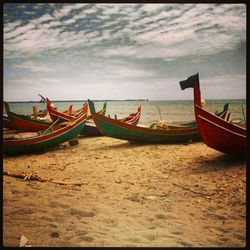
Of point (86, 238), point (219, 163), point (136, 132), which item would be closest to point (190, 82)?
point (219, 163)

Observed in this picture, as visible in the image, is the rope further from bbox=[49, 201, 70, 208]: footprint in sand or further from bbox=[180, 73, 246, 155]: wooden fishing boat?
bbox=[180, 73, 246, 155]: wooden fishing boat

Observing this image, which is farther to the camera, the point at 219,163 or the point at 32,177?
the point at 219,163

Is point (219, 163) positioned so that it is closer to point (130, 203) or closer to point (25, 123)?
point (130, 203)

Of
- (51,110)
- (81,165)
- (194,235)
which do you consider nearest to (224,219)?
(194,235)

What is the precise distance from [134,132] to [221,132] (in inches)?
96.5

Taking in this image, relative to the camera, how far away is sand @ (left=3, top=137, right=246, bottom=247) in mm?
2408

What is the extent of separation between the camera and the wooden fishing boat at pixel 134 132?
6125mm

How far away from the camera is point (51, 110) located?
25.3ft

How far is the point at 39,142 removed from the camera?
5.42m

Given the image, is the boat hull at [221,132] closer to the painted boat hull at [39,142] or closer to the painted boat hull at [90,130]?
the painted boat hull at [39,142]

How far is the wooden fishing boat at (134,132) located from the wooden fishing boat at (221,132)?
2073mm

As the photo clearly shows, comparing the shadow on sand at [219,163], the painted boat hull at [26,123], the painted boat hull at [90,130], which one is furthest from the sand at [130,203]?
the painted boat hull at [26,123]

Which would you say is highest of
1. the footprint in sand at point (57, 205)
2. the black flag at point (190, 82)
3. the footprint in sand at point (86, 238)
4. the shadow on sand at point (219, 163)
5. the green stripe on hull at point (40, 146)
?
the black flag at point (190, 82)

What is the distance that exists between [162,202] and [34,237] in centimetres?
146
